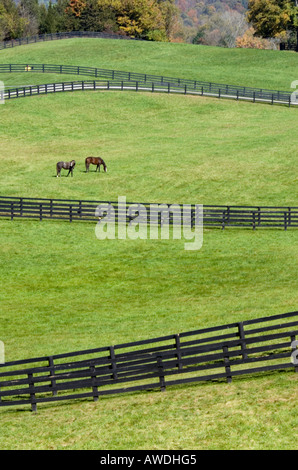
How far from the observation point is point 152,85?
2689 inches

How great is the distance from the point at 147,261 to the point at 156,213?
222 inches

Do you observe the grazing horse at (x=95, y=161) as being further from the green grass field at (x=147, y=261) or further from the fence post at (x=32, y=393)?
the fence post at (x=32, y=393)

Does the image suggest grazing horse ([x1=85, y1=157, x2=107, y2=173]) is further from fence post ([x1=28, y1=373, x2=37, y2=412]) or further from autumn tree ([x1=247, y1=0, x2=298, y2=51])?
autumn tree ([x1=247, y1=0, x2=298, y2=51])

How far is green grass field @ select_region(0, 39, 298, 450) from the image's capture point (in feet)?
51.5

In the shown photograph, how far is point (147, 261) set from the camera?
32500 mm

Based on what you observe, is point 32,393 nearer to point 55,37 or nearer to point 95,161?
point 95,161

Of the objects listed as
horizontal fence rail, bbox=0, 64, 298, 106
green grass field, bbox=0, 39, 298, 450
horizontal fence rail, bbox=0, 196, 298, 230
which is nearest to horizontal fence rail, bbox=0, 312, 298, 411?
green grass field, bbox=0, 39, 298, 450

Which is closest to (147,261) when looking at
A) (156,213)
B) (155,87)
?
(156,213)

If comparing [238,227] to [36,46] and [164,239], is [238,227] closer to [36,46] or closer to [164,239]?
[164,239]

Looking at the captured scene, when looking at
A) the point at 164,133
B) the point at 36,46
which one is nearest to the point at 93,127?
the point at 164,133

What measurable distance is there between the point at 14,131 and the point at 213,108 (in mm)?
18231

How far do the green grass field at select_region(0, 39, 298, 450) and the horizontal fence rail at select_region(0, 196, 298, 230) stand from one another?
0.76 meters

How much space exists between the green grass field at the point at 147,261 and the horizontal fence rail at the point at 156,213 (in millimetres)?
759

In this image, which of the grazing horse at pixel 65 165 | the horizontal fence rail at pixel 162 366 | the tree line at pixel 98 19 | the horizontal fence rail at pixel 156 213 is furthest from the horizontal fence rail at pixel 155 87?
the horizontal fence rail at pixel 162 366
